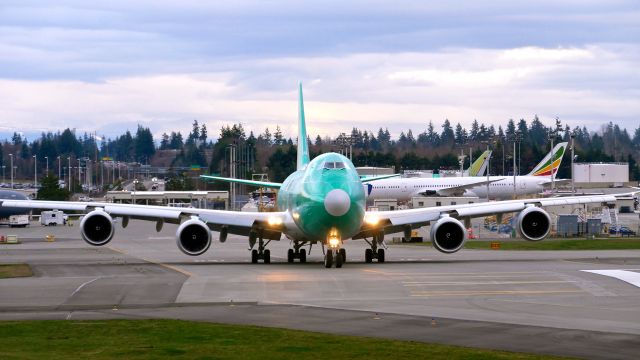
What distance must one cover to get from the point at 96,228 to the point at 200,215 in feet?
14.1

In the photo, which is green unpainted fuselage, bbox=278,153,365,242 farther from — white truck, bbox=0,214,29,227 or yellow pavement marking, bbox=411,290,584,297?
white truck, bbox=0,214,29,227

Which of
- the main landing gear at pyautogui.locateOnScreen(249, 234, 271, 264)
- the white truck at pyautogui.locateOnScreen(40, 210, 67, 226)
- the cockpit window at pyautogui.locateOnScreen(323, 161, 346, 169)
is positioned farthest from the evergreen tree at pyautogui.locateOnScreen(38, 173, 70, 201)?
the cockpit window at pyautogui.locateOnScreen(323, 161, 346, 169)

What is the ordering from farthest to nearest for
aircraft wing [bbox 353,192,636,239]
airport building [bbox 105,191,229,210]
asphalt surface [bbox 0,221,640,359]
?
airport building [bbox 105,191,229,210], aircraft wing [bbox 353,192,636,239], asphalt surface [bbox 0,221,640,359]

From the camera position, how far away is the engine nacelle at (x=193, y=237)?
140ft

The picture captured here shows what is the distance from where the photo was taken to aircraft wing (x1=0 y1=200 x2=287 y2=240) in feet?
144

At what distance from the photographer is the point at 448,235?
4312 centimetres

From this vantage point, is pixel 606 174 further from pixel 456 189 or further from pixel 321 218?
pixel 321 218

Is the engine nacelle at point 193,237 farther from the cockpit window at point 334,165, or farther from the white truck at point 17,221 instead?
the white truck at point 17,221

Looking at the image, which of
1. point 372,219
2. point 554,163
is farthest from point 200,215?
point 554,163

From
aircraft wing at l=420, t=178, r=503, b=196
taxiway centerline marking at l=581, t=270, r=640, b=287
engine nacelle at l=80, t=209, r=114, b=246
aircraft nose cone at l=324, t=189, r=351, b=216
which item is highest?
aircraft wing at l=420, t=178, r=503, b=196

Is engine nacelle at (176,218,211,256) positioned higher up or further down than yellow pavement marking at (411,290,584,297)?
higher up

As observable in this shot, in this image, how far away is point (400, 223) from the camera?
43750 millimetres

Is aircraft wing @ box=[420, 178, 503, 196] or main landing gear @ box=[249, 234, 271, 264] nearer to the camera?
main landing gear @ box=[249, 234, 271, 264]

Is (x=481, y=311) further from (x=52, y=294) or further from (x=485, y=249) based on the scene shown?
(x=485, y=249)
